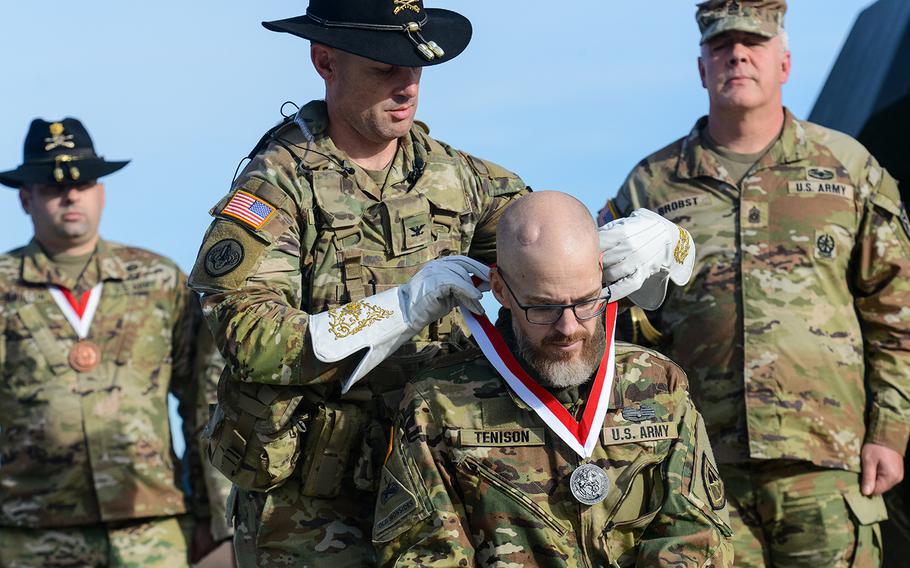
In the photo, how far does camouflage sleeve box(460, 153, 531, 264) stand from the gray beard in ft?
2.89

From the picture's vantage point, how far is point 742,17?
7.37 m

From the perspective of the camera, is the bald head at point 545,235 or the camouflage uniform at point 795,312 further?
the camouflage uniform at point 795,312

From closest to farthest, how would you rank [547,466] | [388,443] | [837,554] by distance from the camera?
[547,466] → [388,443] → [837,554]

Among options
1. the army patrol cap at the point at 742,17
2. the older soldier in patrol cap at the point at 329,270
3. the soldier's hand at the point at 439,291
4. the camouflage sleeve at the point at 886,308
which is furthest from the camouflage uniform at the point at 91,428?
the soldier's hand at the point at 439,291

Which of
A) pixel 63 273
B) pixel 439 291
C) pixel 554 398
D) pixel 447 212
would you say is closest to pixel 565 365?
pixel 554 398

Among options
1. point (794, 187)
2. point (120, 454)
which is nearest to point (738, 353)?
point (794, 187)

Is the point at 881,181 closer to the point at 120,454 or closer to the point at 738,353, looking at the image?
the point at 738,353

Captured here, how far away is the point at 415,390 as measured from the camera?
16.8 ft

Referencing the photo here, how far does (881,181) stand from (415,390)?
10.1 feet

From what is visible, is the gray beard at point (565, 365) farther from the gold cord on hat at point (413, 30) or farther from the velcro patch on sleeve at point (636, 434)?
the gold cord on hat at point (413, 30)

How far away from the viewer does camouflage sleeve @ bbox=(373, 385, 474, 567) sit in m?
4.83

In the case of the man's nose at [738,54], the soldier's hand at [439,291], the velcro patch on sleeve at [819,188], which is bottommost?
the soldier's hand at [439,291]

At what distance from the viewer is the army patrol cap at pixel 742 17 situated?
7.36 m

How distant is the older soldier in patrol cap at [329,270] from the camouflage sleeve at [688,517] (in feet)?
1.99
